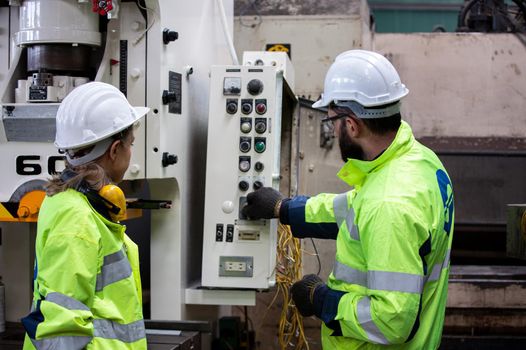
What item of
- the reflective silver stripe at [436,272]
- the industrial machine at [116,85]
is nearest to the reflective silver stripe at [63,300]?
the industrial machine at [116,85]

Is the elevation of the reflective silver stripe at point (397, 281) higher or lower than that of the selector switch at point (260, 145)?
lower

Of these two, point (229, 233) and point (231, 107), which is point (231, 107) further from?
point (229, 233)

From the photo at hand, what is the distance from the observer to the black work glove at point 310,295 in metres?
2.02

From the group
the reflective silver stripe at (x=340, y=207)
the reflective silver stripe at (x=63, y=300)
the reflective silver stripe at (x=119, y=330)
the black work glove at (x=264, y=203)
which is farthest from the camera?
the black work glove at (x=264, y=203)

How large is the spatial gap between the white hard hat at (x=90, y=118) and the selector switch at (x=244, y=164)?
931 millimetres

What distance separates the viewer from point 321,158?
3785 millimetres

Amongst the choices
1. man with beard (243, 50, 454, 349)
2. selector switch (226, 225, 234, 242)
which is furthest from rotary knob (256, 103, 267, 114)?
man with beard (243, 50, 454, 349)

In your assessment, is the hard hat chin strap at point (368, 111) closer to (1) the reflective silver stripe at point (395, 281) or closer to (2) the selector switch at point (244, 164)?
(1) the reflective silver stripe at point (395, 281)

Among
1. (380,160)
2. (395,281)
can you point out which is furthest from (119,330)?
(380,160)

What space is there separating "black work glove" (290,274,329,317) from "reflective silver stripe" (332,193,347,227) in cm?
25

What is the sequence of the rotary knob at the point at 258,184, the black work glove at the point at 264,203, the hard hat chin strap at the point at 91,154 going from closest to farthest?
1. the hard hat chin strap at the point at 91,154
2. the black work glove at the point at 264,203
3. the rotary knob at the point at 258,184

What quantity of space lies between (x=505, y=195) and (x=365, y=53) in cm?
221

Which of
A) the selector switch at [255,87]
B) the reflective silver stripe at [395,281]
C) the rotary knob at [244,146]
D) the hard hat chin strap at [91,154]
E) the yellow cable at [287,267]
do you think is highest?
the selector switch at [255,87]

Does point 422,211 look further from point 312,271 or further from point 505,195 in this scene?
point 505,195
